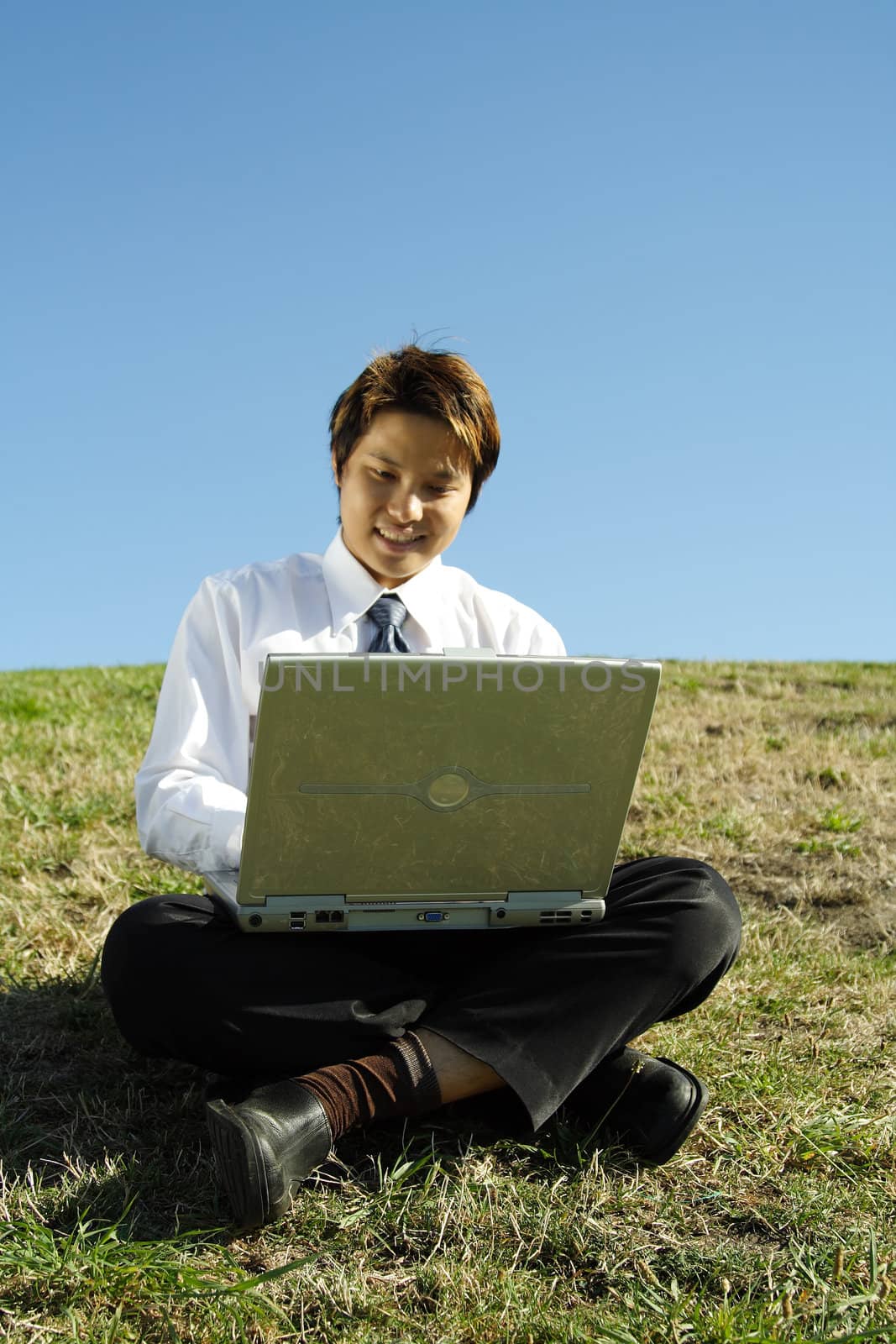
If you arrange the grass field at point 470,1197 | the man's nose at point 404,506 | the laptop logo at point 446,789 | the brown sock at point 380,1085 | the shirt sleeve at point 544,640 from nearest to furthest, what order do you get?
the grass field at point 470,1197, the laptop logo at point 446,789, the brown sock at point 380,1085, the man's nose at point 404,506, the shirt sleeve at point 544,640

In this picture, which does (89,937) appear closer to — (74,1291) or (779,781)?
(74,1291)

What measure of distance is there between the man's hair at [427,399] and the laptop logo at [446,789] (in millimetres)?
1286

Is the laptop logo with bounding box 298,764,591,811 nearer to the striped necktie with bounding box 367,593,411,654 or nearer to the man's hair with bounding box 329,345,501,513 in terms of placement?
the striped necktie with bounding box 367,593,411,654

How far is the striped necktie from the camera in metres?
3.53

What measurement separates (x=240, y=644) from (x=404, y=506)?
0.60 m

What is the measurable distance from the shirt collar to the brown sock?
4.06 feet

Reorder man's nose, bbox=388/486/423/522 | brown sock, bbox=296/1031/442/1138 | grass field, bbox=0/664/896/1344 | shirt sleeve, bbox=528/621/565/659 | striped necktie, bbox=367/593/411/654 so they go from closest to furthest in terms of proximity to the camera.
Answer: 1. grass field, bbox=0/664/896/1344
2. brown sock, bbox=296/1031/442/1138
3. man's nose, bbox=388/486/423/522
4. striped necktie, bbox=367/593/411/654
5. shirt sleeve, bbox=528/621/565/659

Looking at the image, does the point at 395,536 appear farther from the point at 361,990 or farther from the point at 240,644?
the point at 361,990

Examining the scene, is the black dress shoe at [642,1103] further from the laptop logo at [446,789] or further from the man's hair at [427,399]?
the man's hair at [427,399]

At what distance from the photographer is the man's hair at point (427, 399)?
3443mm

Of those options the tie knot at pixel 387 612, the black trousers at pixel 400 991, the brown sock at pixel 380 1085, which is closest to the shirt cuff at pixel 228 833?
the black trousers at pixel 400 991

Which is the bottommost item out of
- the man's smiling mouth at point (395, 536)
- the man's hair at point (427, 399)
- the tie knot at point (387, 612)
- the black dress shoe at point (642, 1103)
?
the black dress shoe at point (642, 1103)

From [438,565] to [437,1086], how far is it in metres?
1.56

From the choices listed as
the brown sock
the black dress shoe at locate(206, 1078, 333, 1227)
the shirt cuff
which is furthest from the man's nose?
the black dress shoe at locate(206, 1078, 333, 1227)
